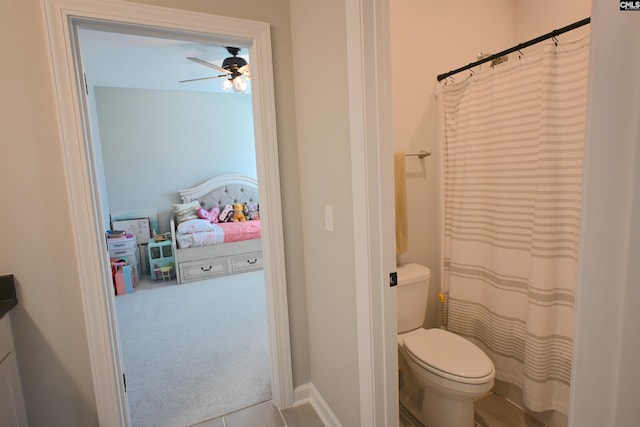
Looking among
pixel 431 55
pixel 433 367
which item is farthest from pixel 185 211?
pixel 433 367

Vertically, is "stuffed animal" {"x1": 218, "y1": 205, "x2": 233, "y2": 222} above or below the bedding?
above

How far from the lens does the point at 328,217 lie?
153 cm

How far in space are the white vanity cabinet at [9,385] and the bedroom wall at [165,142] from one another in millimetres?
3762

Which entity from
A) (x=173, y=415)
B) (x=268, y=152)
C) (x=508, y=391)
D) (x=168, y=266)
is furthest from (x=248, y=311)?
(x=508, y=391)

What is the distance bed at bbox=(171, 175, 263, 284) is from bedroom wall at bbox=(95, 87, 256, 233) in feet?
0.86

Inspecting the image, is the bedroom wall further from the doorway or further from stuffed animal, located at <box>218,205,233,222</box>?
stuffed animal, located at <box>218,205,233,222</box>

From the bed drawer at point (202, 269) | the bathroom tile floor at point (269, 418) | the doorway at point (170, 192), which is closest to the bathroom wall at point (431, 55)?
the bathroom tile floor at point (269, 418)

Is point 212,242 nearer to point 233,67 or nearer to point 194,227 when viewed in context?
point 194,227

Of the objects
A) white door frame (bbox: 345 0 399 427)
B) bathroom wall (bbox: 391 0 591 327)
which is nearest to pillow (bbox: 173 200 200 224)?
bathroom wall (bbox: 391 0 591 327)

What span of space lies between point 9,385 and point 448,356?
6.40ft

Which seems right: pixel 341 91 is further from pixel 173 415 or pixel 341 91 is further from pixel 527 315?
pixel 173 415

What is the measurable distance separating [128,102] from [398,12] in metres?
4.26

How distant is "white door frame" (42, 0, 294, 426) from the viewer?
53.9 inches

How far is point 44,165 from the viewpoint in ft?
4.57
